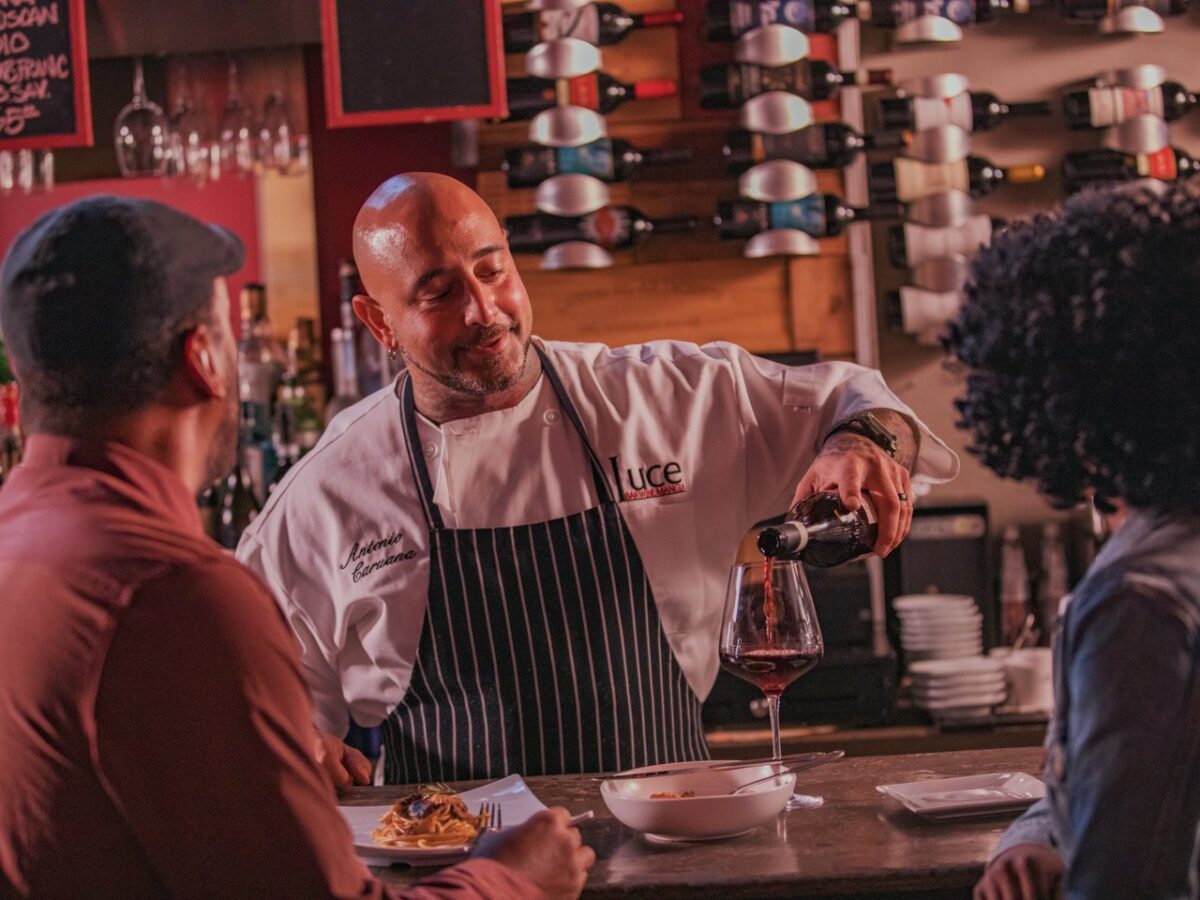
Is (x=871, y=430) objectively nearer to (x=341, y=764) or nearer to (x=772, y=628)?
(x=772, y=628)

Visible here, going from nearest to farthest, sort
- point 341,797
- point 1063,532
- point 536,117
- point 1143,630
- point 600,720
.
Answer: point 1143,630, point 341,797, point 600,720, point 536,117, point 1063,532

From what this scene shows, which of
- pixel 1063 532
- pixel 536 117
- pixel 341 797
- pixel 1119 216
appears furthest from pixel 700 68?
pixel 1119 216

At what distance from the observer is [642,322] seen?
13.4 ft

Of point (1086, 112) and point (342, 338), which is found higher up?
point (1086, 112)

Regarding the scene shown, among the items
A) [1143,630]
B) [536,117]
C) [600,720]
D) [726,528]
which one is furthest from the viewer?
[536,117]

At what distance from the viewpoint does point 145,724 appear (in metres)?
1.25

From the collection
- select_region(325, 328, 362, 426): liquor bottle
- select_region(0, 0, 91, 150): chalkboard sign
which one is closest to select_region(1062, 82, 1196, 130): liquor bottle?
select_region(325, 328, 362, 426): liquor bottle

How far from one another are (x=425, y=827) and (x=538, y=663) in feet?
2.04

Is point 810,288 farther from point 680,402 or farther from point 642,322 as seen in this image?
point 680,402

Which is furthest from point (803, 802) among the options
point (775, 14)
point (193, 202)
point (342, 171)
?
point (193, 202)

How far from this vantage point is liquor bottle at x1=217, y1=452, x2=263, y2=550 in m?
4.16

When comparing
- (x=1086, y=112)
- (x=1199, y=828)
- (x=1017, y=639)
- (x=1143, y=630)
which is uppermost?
(x=1086, y=112)

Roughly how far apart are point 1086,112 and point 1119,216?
3.13 meters

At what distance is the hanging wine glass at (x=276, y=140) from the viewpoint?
408cm
